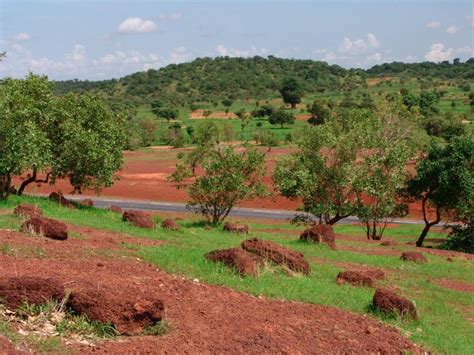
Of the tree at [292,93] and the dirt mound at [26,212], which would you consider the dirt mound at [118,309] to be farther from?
the tree at [292,93]

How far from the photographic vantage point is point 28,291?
7.72 meters

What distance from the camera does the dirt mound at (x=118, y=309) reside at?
7648 mm

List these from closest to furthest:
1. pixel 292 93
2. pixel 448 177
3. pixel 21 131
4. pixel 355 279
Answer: pixel 355 279 < pixel 21 131 < pixel 448 177 < pixel 292 93

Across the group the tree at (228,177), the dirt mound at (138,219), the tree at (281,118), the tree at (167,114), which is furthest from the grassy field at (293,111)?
the dirt mound at (138,219)

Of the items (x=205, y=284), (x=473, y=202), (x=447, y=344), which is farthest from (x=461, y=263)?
(x=205, y=284)

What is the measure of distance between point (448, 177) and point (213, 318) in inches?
Answer: 909

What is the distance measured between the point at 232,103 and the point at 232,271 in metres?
131

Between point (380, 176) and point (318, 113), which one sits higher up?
point (318, 113)

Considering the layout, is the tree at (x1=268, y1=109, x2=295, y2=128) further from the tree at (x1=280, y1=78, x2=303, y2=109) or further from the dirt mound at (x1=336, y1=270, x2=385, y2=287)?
the dirt mound at (x1=336, y1=270, x2=385, y2=287)

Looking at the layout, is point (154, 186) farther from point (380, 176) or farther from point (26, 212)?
point (26, 212)

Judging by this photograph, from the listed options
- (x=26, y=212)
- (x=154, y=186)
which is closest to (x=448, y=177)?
(x=26, y=212)

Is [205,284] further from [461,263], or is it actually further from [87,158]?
[87,158]

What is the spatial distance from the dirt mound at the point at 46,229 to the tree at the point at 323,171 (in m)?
16.1

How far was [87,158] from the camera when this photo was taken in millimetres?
25469
